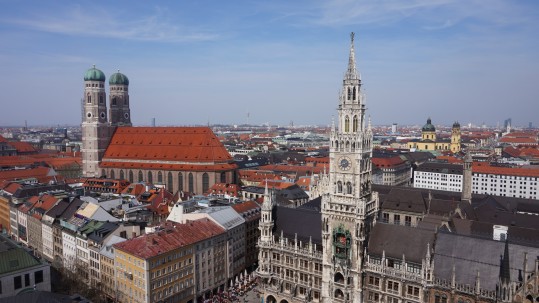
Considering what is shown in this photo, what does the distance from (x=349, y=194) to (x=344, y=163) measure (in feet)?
16.0

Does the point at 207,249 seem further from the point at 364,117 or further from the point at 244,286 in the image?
the point at 364,117

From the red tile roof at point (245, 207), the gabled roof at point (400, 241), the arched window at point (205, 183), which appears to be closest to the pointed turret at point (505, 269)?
the gabled roof at point (400, 241)

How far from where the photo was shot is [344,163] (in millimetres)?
67062

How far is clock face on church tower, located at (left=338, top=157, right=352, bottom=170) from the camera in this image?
6656cm

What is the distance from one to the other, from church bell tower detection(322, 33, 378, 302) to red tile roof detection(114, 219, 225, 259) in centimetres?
2722

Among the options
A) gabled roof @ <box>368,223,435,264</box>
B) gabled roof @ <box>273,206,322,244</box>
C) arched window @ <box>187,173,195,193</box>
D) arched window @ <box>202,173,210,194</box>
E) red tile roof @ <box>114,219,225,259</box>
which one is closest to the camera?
gabled roof @ <box>368,223,435,264</box>

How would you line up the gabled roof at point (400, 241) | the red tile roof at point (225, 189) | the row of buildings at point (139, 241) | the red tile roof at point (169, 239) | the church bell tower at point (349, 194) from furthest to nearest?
the red tile roof at point (225, 189)
the row of buildings at point (139, 241)
the red tile roof at point (169, 239)
the church bell tower at point (349, 194)
the gabled roof at point (400, 241)

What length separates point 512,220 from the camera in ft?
303

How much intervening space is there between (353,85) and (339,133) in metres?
7.70

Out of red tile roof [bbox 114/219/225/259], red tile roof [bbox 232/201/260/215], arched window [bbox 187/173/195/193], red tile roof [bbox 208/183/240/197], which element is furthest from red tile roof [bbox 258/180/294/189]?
red tile roof [bbox 114/219/225/259]

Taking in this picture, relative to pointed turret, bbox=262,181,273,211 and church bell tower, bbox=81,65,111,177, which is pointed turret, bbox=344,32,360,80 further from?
church bell tower, bbox=81,65,111,177

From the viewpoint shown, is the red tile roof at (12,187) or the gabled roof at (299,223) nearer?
the gabled roof at (299,223)

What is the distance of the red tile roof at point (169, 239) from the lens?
244ft

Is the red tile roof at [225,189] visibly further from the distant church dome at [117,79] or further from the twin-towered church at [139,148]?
the distant church dome at [117,79]
